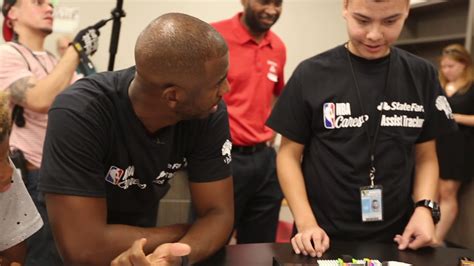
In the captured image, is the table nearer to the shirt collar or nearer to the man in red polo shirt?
the man in red polo shirt

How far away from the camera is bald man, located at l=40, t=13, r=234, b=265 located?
1251 mm

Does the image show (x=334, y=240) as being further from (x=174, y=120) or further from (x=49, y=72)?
(x=49, y=72)

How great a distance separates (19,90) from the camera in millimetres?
2039

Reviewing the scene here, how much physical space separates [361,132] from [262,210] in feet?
3.56

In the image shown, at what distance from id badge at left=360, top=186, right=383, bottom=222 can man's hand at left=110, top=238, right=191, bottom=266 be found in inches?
25.1

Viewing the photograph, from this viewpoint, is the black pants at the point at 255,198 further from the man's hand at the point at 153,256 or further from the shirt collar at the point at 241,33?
the man's hand at the point at 153,256

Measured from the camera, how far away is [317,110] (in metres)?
1.62

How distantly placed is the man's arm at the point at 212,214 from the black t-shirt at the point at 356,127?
29cm

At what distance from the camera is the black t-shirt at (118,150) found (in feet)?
4.30

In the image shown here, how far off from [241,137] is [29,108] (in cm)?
101

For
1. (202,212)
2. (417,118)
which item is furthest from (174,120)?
(417,118)

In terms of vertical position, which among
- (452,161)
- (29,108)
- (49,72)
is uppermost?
(49,72)

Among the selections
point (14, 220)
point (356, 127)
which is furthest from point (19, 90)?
point (356, 127)

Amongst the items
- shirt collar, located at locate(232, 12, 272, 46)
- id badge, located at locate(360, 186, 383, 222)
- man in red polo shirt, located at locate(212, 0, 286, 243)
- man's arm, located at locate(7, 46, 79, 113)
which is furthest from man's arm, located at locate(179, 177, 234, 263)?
shirt collar, located at locate(232, 12, 272, 46)
